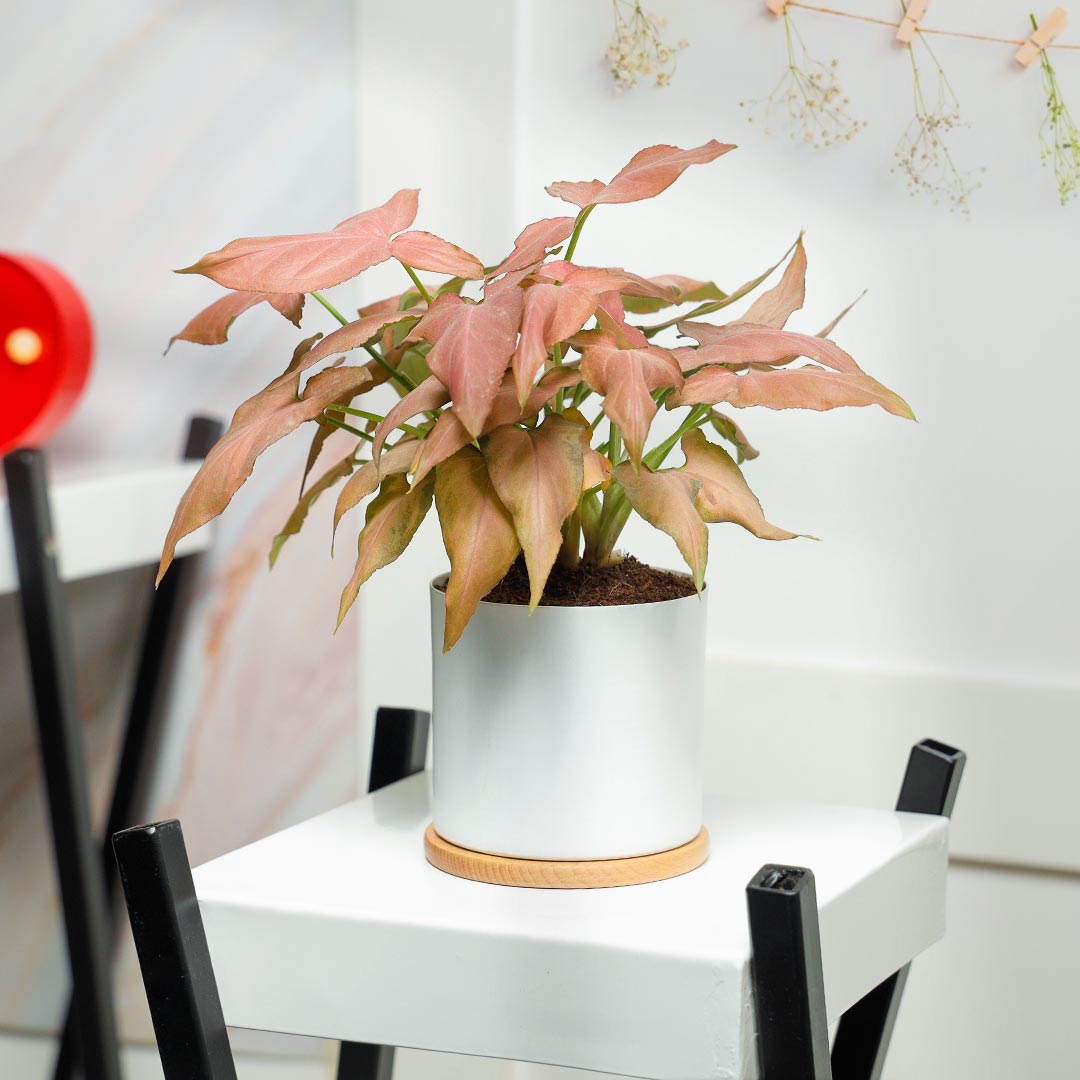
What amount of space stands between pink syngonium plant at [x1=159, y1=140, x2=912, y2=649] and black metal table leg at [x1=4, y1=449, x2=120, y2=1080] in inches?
18.7

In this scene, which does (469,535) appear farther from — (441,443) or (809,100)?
(809,100)

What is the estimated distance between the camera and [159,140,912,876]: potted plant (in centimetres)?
67

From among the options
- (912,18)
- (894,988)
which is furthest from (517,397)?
(912,18)

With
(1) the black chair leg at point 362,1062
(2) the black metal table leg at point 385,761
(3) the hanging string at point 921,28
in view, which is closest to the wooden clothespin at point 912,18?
(3) the hanging string at point 921,28

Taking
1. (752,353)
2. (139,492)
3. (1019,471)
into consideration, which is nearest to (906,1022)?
(1019,471)

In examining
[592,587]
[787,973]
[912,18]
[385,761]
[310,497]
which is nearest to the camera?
[787,973]

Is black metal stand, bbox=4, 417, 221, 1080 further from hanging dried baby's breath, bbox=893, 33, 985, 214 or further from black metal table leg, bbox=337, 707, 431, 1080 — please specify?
hanging dried baby's breath, bbox=893, 33, 985, 214

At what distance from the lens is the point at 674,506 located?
2.18 ft

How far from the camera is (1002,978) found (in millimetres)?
1161

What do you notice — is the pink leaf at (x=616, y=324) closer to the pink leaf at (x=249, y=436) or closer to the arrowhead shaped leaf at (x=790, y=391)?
the arrowhead shaped leaf at (x=790, y=391)

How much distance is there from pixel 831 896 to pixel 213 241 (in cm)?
94

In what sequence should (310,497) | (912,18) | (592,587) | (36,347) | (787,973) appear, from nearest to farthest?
(787,973) → (592,587) → (310,497) → (912,18) → (36,347)

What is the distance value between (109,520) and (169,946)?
2.11ft

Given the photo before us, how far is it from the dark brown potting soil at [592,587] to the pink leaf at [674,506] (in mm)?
92
